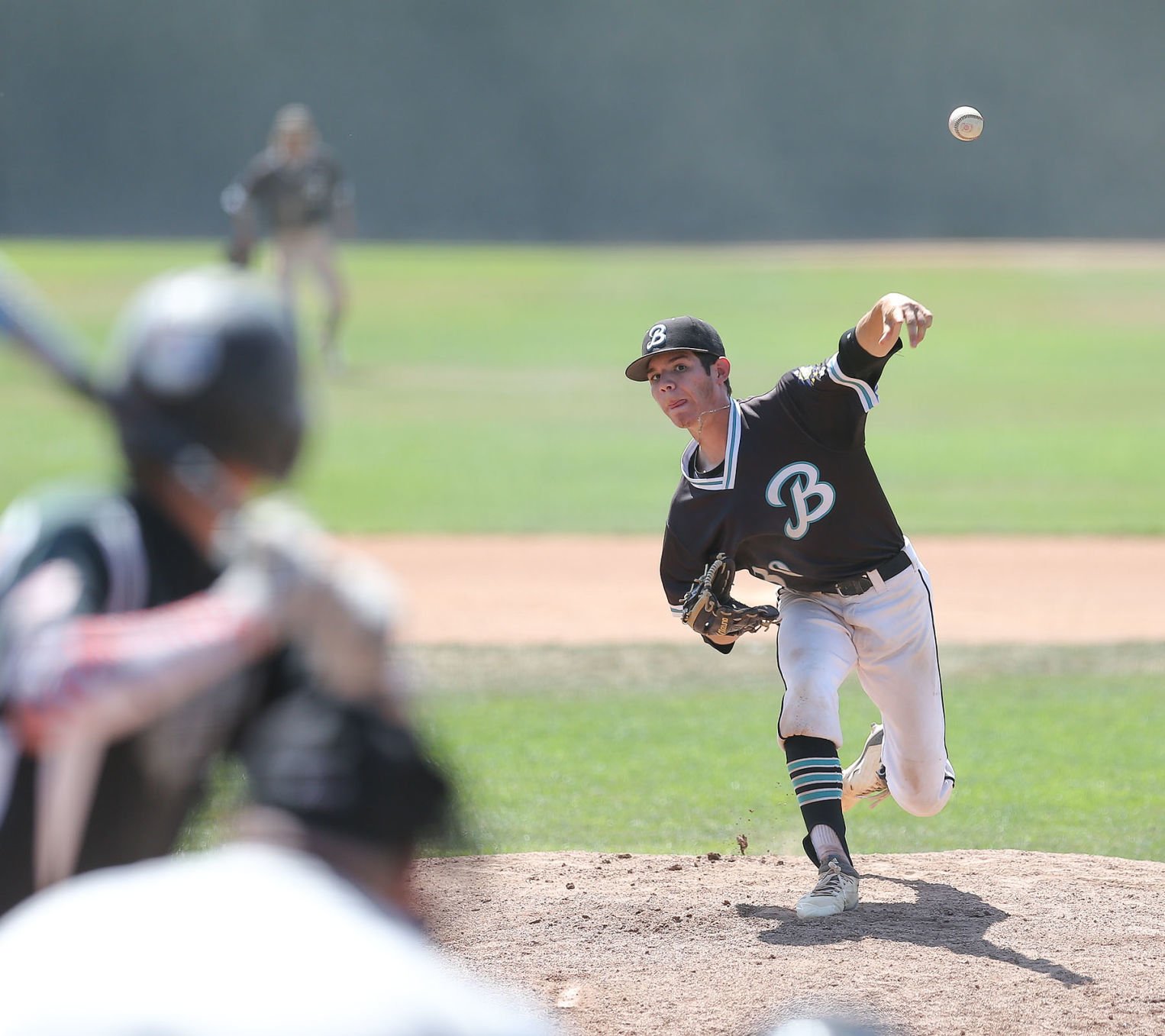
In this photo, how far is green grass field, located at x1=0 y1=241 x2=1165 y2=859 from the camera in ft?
20.9

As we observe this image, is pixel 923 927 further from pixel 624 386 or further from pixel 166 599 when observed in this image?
pixel 624 386

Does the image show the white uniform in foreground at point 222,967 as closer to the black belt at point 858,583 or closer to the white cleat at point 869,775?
the black belt at point 858,583

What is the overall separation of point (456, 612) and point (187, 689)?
27.4 feet

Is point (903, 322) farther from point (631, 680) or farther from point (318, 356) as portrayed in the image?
point (318, 356)

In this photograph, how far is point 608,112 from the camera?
39.6m

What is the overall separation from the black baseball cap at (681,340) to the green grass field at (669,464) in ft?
3.84

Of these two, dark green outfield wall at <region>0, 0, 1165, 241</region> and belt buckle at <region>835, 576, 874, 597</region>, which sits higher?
dark green outfield wall at <region>0, 0, 1165, 241</region>

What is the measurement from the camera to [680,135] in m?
39.3

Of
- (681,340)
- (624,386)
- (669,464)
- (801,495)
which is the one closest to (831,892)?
(801,495)

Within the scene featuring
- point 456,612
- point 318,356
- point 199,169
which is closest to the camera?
point 456,612

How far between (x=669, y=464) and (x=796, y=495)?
1092 centimetres

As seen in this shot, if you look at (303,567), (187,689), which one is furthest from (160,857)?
(303,567)

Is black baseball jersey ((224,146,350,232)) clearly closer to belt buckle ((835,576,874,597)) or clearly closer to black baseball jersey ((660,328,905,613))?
black baseball jersey ((660,328,905,613))

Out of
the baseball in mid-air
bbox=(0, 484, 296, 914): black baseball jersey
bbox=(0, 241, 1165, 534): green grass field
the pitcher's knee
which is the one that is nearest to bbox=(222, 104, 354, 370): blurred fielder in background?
bbox=(0, 241, 1165, 534): green grass field
